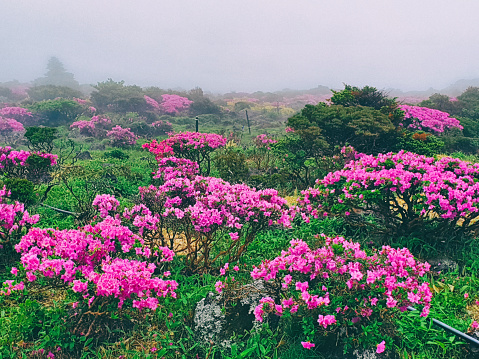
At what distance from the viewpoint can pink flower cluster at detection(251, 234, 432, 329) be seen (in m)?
3.10

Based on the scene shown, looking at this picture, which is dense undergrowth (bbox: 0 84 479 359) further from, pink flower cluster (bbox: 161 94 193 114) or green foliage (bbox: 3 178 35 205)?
pink flower cluster (bbox: 161 94 193 114)

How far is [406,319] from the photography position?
3576 mm

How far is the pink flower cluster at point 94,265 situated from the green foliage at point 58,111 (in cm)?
2534

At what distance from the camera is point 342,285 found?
328cm

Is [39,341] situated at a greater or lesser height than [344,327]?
lesser

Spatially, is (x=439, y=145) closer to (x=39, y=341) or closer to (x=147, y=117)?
(x=39, y=341)

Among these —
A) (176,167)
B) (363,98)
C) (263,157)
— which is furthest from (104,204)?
(363,98)

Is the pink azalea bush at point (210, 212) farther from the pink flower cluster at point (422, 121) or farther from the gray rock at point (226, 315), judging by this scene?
the pink flower cluster at point (422, 121)

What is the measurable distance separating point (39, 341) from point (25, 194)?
298cm

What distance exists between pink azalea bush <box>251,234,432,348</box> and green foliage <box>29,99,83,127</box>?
26.7 metres

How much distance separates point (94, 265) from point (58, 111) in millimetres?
27297

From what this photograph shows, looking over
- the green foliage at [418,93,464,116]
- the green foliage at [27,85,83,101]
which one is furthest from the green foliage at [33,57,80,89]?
the green foliage at [418,93,464,116]

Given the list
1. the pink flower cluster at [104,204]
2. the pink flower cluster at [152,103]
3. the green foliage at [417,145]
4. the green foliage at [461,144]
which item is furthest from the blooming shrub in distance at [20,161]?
the pink flower cluster at [152,103]

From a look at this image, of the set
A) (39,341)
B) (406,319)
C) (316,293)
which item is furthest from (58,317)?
(406,319)
